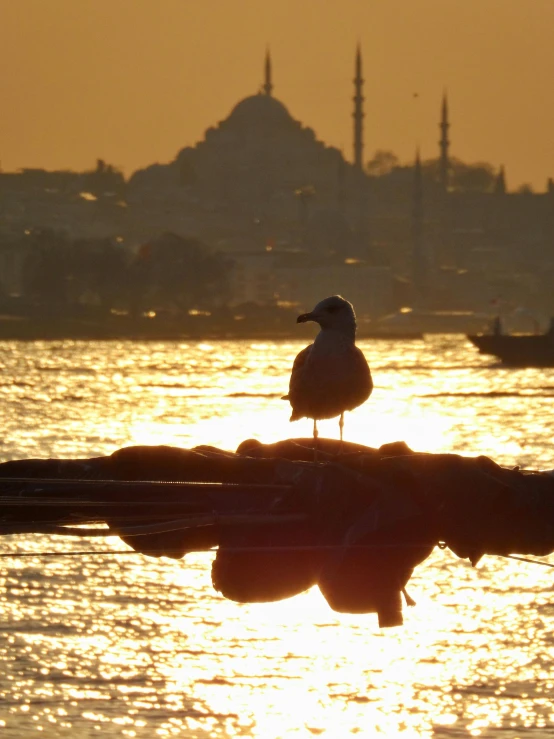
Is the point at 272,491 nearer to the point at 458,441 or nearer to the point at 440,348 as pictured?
the point at 458,441

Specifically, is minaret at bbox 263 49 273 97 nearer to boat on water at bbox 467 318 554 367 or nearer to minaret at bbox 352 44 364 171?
minaret at bbox 352 44 364 171

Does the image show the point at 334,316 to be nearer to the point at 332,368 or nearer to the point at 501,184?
the point at 332,368

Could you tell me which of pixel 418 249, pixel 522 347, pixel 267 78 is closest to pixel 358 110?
pixel 418 249

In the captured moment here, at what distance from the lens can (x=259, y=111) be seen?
196m

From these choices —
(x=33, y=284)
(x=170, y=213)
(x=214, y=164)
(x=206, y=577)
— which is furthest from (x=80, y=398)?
(x=214, y=164)

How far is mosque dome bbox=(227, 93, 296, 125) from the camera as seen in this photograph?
644 feet

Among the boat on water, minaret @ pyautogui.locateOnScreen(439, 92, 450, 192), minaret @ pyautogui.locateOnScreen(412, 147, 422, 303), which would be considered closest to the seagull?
the boat on water

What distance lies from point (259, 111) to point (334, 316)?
19315 cm

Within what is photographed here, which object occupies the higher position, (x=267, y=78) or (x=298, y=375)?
(x=267, y=78)

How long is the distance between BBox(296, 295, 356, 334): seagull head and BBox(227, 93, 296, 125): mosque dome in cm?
19245

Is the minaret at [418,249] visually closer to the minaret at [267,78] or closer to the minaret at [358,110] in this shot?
the minaret at [358,110]

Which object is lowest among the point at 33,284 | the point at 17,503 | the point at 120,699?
the point at 120,699

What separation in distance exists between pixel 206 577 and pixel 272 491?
12.5 metres

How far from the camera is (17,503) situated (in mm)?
3832
